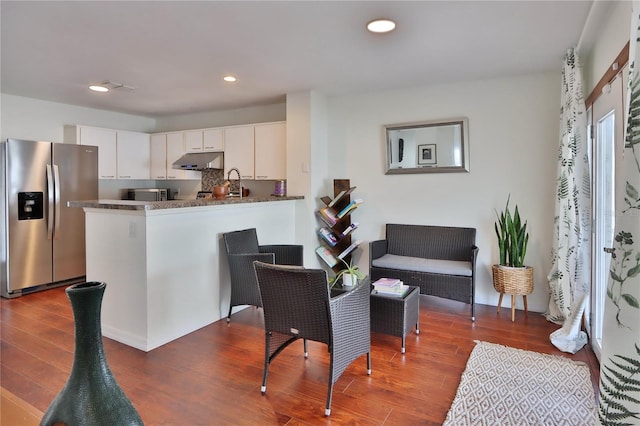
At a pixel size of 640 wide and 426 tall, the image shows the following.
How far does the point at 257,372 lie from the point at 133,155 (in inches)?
172

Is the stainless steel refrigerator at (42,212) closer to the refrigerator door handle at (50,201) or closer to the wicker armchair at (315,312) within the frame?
the refrigerator door handle at (50,201)

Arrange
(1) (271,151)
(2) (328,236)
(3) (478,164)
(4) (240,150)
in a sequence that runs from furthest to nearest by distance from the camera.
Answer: (4) (240,150), (1) (271,151), (2) (328,236), (3) (478,164)

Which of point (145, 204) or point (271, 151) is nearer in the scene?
point (145, 204)

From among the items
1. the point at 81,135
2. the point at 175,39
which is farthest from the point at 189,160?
the point at 175,39

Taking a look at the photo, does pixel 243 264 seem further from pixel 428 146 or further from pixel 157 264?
pixel 428 146

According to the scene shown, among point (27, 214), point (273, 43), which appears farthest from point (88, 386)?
point (27, 214)

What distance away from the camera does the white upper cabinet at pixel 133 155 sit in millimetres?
5449

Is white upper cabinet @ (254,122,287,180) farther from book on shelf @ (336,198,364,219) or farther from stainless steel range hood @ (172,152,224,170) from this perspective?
book on shelf @ (336,198,364,219)

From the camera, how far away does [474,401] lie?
209 cm

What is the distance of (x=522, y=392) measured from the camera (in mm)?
2182

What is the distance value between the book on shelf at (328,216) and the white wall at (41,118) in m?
3.51

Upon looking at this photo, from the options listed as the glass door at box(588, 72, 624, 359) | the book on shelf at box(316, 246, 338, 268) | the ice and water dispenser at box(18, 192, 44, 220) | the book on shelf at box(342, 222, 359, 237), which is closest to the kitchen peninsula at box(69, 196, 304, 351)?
the book on shelf at box(316, 246, 338, 268)

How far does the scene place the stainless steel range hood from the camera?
201 inches

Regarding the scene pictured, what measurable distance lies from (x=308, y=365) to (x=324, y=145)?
279cm
